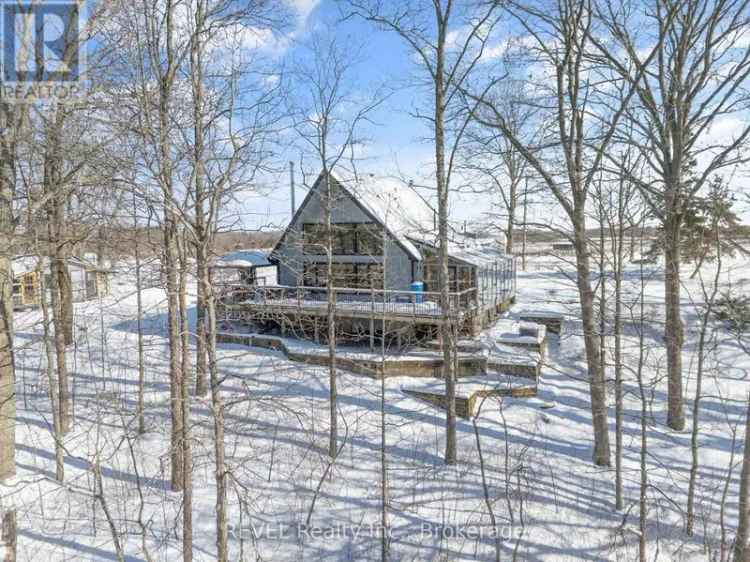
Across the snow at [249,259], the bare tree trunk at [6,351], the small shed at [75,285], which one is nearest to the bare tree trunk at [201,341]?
the bare tree trunk at [6,351]

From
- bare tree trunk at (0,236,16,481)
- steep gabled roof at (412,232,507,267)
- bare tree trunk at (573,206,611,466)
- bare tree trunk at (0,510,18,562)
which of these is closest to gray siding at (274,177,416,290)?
steep gabled roof at (412,232,507,267)

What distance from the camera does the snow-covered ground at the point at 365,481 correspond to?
772cm

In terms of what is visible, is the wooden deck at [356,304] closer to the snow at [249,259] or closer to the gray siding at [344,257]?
the gray siding at [344,257]

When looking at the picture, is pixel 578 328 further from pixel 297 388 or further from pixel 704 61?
pixel 297 388

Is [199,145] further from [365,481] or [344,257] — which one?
[344,257]

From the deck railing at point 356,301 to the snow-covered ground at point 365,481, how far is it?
3.09m

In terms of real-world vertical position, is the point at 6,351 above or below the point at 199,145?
below

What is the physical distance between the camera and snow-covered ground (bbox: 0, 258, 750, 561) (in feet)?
25.3

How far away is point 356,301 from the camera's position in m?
19.0

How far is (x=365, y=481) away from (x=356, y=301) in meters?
9.87

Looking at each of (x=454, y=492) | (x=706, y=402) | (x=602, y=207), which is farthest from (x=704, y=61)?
(x=454, y=492)

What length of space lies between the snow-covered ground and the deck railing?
309 centimetres

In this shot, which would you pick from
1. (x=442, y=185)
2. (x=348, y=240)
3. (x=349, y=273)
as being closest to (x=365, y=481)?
(x=442, y=185)

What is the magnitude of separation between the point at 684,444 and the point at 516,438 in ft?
14.0
